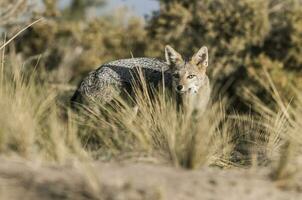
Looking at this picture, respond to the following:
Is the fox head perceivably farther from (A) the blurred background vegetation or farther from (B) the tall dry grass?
(A) the blurred background vegetation

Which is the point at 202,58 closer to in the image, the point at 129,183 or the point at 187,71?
the point at 187,71

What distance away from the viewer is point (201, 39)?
19531mm

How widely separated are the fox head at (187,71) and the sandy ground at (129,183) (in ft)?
12.4

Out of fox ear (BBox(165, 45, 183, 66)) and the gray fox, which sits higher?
fox ear (BBox(165, 45, 183, 66))

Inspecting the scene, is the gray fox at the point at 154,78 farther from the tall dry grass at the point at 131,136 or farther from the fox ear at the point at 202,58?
the tall dry grass at the point at 131,136

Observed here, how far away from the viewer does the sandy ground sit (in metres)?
5.30

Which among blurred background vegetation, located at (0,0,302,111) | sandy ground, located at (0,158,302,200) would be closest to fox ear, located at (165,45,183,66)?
sandy ground, located at (0,158,302,200)

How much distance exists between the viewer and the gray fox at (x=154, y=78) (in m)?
9.74

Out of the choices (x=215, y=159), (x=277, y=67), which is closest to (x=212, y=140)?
(x=215, y=159)

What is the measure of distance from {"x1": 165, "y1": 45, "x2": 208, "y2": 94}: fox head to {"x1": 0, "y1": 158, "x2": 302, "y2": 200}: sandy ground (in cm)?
378

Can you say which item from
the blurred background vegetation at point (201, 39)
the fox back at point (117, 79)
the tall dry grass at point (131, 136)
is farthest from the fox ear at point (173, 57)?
the blurred background vegetation at point (201, 39)

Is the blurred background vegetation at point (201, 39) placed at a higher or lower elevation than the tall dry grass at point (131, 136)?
higher

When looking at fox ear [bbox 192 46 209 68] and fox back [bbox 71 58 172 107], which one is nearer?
fox back [bbox 71 58 172 107]

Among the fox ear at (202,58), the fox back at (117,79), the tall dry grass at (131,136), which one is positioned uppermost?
the fox ear at (202,58)
